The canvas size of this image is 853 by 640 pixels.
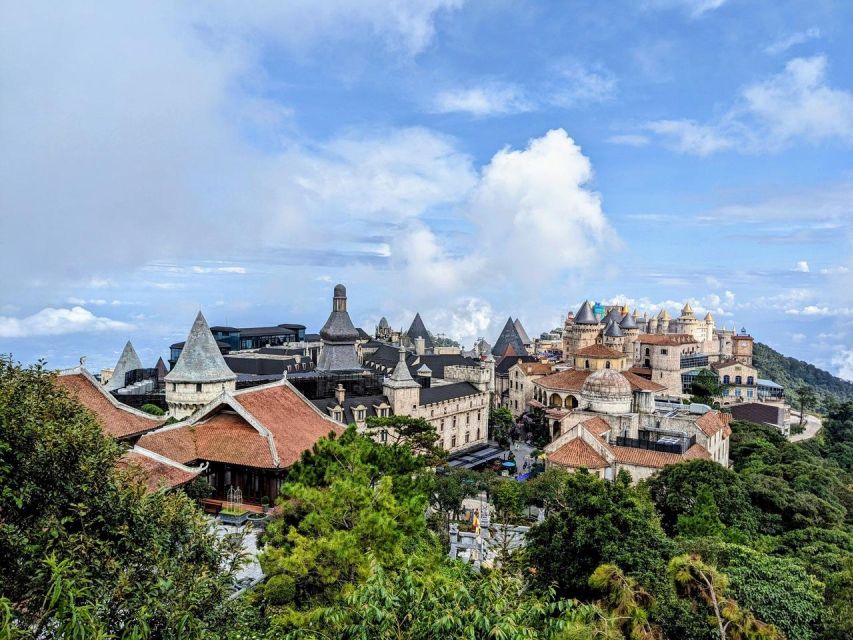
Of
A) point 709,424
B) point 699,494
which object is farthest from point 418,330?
point 699,494

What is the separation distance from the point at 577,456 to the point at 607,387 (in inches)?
494

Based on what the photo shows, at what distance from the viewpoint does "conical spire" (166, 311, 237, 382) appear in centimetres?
3550

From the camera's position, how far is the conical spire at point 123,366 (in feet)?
165

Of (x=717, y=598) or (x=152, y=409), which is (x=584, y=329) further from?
(x=717, y=598)

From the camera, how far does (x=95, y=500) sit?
1032 cm

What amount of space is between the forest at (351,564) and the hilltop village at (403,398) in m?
3.10

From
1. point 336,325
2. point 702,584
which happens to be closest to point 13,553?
point 702,584

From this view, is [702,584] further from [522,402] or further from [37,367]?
[522,402]

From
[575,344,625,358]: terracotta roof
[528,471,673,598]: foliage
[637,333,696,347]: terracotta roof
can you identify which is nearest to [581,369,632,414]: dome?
[575,344,625,358]: terracotta roof

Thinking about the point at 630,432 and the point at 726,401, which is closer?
the point at 630,432

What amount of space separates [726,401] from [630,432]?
42.1 metres

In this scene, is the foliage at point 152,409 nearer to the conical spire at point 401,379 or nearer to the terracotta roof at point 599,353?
the conical spire at point 401,379

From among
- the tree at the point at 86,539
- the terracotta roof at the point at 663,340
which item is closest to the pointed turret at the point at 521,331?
the terracotta roof at the point at 663,340

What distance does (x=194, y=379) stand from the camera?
116 ft
